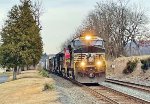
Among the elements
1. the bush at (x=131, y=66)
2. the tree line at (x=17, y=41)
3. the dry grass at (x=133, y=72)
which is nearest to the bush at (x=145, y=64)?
the dry grass at (x=133, y=72)

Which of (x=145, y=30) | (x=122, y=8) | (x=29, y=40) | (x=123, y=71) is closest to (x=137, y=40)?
(x=145, y=30)

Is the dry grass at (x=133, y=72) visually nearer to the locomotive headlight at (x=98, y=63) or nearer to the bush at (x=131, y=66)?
the bush at (x=131, y=66)

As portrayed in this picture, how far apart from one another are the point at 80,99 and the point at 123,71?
3230cm

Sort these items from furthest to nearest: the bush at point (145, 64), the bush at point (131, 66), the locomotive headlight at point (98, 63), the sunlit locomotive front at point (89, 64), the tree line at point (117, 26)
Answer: the tree line at point (117, 26)
the bush at point (131, 66)
the bush at point (145, 64)
the locomotive headlight at point (98, 63)
the sunlit locomotive front at point (89, 64)

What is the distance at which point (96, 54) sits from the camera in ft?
108

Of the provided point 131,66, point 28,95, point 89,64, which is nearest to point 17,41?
point 131,66

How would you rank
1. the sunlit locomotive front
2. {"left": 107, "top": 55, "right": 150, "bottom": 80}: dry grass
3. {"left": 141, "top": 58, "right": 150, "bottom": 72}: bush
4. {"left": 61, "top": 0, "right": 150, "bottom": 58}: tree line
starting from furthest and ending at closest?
{"left": 61, "top": 0, "right": 150, "bottom": 58}: tree line → {"left": 141, "top": 58, "right": 150, "bottom": 72}: bush → {"left": 107, "top": 55, "right": 150, "bottom": 80}: dry grass → the sunlit locomotive front

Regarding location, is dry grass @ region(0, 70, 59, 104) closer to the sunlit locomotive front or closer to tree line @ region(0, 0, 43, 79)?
the sunlit locomotive front

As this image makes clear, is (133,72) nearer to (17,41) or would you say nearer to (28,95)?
(17,41)

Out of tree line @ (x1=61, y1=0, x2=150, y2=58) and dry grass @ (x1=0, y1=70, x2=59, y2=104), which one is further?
tree line @ (x1=61, y1=0, x2=150, y2=58)

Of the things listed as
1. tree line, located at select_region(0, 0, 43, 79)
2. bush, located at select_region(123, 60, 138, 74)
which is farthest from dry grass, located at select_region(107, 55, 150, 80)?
tree line, located at select_region(0, 0, 43, 79)

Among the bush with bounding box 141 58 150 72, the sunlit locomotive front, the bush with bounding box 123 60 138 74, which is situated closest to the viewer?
the sunlit locomotive front

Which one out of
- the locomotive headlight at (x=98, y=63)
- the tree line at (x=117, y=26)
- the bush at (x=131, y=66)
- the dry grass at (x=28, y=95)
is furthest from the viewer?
the tree line at (x=117, y=26)

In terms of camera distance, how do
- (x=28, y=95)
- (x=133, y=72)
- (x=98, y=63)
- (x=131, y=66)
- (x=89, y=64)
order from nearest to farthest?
(x=28, y=95)
(x=89, y=64)
(x=98, y=63)
(x=133, y=72)
(x=131, y=66)
